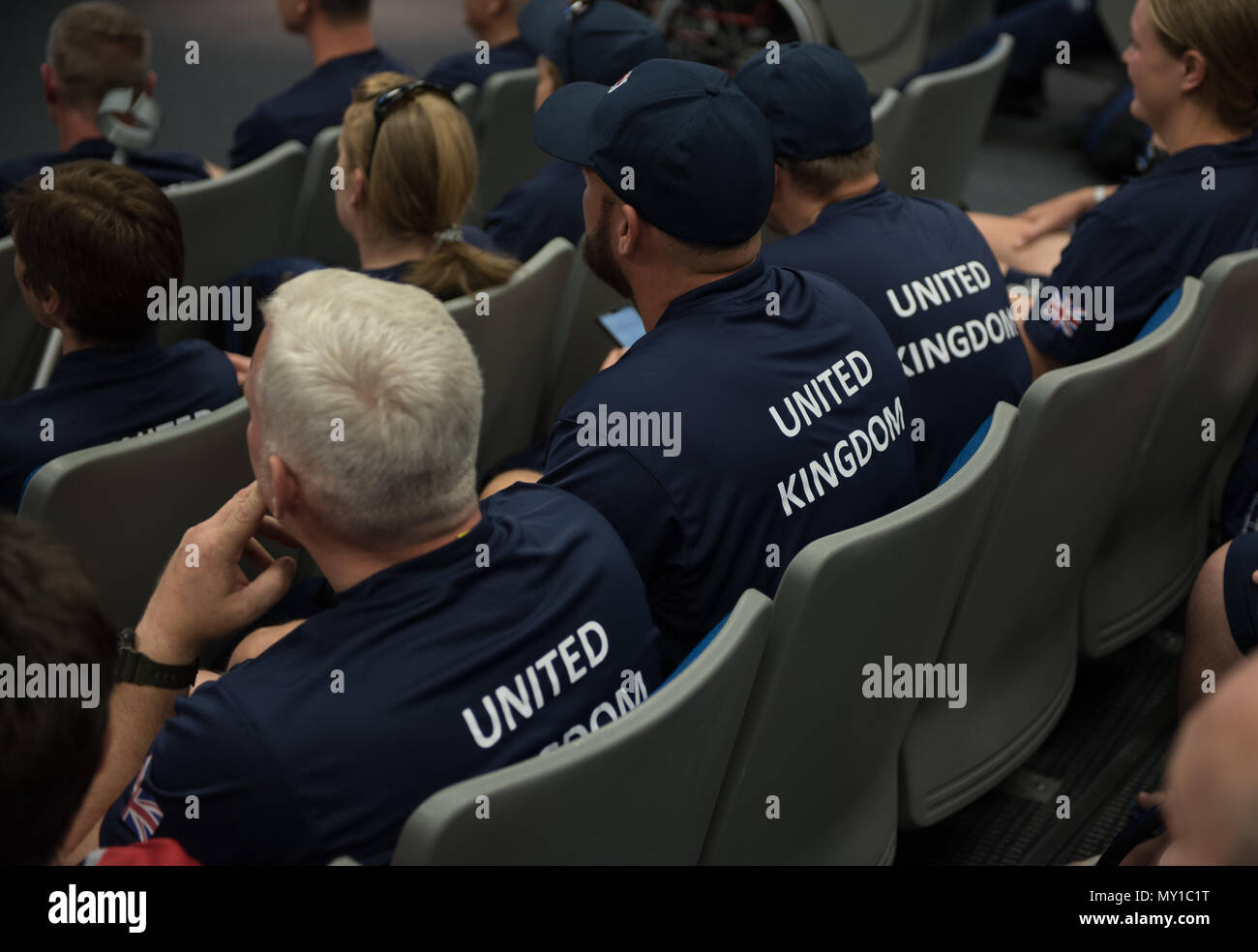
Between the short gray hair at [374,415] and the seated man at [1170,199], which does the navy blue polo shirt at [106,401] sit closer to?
the short gray hair at [374,415]

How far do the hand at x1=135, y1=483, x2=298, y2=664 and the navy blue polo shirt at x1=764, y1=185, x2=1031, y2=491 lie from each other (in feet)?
3.46

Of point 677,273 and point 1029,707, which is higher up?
point 677,273

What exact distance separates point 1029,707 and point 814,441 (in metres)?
0.68

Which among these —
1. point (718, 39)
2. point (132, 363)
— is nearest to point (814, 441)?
point (132, 363)

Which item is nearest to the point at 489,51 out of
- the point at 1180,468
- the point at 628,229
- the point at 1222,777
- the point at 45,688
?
the point at 628,229

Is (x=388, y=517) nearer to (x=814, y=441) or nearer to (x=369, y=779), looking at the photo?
(x=369, y=779)

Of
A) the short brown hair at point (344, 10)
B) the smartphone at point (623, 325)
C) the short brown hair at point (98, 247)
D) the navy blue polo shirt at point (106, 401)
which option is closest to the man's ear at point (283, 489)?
the navy blue polo shirt at point (106, 401)

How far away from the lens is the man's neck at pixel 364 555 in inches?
52.3

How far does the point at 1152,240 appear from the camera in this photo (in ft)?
7.92

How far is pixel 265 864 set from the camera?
1.18m

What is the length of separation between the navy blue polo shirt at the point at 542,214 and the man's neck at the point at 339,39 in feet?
3.68

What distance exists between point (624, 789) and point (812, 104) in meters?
1.52

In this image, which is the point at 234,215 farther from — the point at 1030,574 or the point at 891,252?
the point at 1030,574
